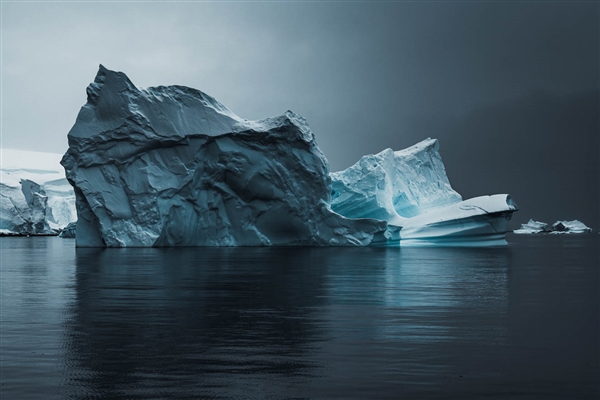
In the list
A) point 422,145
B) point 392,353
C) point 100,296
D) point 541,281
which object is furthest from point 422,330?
point 422,145

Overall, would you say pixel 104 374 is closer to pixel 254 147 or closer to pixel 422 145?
pixel 254 147

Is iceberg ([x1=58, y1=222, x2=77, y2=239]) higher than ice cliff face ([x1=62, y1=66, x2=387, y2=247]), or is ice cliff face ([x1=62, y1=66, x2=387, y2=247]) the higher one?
ice cliff face ([x1=62, y1=66, x2=387, y2=247])

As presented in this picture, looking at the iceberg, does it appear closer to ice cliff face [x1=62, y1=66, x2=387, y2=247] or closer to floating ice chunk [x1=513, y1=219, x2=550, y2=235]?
ice cliff face [x1=62, y1=66, x2=387, y2=247]

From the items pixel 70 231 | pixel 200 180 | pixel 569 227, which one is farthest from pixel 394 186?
pixel 569 227

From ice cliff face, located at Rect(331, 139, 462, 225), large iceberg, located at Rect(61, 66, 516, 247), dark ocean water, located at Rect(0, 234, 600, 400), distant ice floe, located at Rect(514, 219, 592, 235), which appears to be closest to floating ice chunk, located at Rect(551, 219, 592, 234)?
distant ice floe, located at Rect(514, 219, 592, 235)

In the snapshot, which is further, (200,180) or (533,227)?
(533,227)

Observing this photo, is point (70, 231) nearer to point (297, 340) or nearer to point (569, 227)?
point (297, 340)

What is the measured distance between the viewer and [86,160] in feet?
97.9

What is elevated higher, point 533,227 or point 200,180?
point 200,180

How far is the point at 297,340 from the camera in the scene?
675cm

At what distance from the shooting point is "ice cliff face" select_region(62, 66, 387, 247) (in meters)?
29.9

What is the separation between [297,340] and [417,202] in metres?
39.6

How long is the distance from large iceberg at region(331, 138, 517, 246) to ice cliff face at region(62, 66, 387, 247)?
4.21m

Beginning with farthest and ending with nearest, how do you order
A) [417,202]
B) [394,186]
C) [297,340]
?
1. [417,202]
2. [394,186]
3. [297,340]
